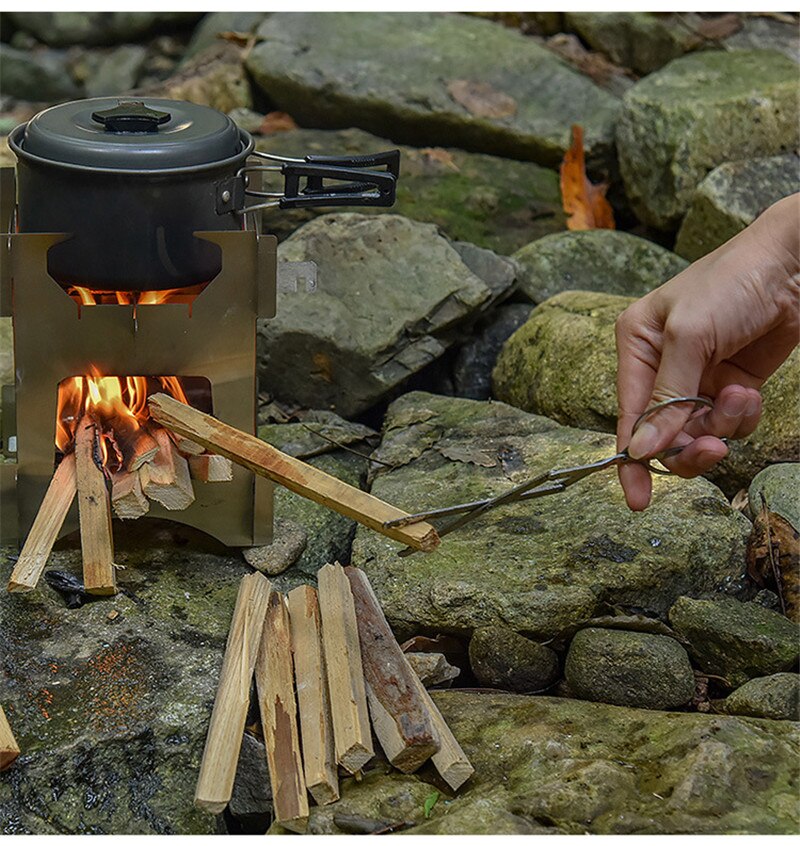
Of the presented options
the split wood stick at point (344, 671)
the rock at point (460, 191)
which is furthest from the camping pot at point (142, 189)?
the rock at point (460, 191)

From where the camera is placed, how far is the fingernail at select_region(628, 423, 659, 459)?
8.45 feet

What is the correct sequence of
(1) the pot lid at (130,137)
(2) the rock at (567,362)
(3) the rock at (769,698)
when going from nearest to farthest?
(3) the rock at (769,698) → (1) the pot lid at (130,137) → (2) the rock at (567,362)

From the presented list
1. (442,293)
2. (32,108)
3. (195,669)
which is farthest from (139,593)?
(32,108)

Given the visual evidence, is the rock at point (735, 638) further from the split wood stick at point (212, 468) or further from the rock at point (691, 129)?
the rock at point (691, 129)

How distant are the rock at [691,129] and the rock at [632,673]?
299 centimetres

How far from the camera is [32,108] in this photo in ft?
25.5

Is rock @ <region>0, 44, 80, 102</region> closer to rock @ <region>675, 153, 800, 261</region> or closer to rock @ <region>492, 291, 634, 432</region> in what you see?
rock @ <region>675, 153, 800, 261</region>

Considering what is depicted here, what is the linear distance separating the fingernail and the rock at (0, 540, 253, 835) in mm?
1149

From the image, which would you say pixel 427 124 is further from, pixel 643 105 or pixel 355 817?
pixel 355 817

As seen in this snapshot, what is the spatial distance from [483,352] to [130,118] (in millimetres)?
1943

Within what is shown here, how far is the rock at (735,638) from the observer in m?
2.94

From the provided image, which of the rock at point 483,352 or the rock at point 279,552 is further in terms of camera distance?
the rock at point 483,352

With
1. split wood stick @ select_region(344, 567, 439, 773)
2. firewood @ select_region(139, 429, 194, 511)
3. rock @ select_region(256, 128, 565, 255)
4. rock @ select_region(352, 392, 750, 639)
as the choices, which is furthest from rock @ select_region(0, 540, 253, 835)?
rock @ select_region(256, 128, 565, 255)

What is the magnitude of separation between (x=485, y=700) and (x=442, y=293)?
1973mm
